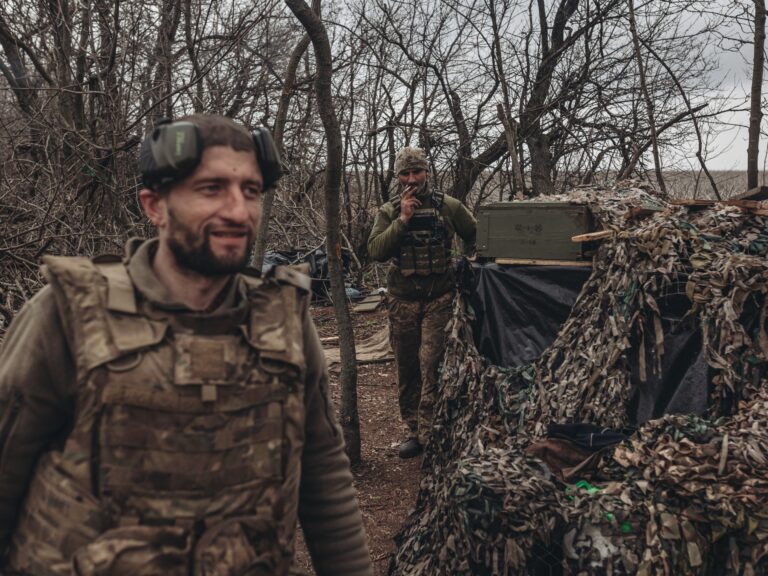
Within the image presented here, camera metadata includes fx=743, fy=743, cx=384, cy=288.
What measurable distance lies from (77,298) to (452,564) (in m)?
2.33

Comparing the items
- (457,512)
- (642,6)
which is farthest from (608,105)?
(457,512)

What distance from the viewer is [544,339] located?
4.79 metres

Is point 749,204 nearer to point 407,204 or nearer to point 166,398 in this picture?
point 407,204

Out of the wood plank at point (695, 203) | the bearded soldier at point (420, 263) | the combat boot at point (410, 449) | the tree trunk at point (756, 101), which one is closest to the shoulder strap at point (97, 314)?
the wood plank at point (695, 203)

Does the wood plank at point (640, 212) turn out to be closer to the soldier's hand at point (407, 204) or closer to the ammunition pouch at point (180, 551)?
the soldier's hand at point (407, 204)

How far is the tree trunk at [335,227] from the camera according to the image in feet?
16.3

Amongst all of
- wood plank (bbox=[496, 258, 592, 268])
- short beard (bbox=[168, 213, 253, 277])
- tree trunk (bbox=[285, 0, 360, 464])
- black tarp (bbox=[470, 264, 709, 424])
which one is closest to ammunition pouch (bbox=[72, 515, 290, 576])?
short beard (bbox=[168, 213, 253, 277])

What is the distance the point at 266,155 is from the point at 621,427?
2.72m

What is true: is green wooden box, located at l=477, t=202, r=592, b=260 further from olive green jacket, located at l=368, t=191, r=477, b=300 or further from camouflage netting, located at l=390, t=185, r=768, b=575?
olive green jacket, located at l=368, t=191, r=477, b=300

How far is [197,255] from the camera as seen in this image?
5.23ft

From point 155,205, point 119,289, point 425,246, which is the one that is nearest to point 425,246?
point 425,246

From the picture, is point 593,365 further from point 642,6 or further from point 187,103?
point 642,6

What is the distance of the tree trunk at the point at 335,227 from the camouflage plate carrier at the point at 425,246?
530mm

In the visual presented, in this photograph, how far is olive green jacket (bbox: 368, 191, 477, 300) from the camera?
18.5ft
